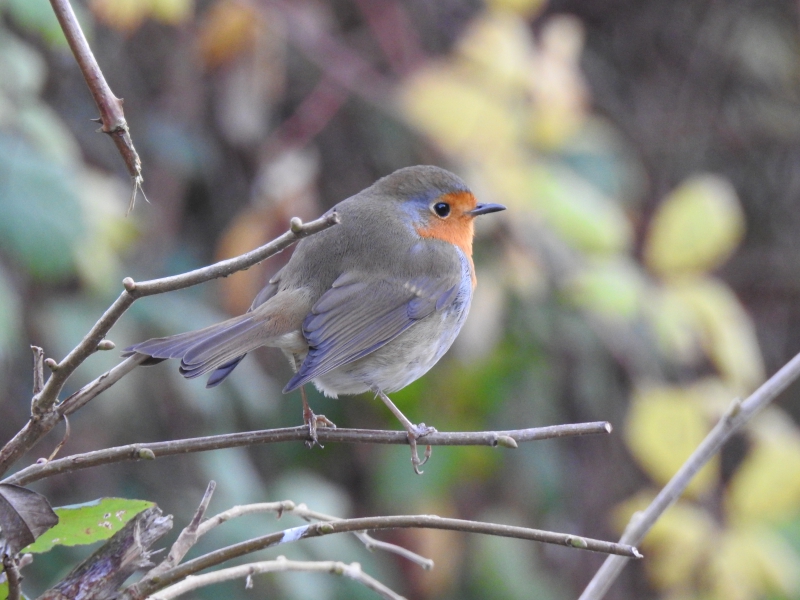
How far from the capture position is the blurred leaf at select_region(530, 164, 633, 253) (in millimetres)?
3078

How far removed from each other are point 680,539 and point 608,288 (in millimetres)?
830

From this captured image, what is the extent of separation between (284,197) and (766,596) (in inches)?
88.9

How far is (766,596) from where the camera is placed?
3.30 meters

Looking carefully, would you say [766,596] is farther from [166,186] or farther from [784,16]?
[784,16]

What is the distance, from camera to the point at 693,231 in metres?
3.20

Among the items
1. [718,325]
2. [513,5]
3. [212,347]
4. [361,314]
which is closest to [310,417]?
[361,314]

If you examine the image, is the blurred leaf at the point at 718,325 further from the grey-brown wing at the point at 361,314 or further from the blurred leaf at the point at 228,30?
the blurred leaf at the point at 228,30

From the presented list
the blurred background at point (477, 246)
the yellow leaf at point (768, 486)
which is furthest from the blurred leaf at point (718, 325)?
the yellow leaf at point (768, 486)

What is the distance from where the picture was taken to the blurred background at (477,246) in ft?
9.40

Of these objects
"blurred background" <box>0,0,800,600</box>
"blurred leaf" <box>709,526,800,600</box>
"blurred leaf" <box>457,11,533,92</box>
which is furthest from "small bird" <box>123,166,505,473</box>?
"blurred leaf" <box>709,526,800,600</box>

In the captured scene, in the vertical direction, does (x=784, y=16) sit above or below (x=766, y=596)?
above

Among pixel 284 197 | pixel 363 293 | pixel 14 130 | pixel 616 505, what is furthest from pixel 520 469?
pixel 14 130

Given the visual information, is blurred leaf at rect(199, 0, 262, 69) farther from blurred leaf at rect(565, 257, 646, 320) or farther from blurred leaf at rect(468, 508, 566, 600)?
blurred leaf at rect(468, 508, 566, 600)

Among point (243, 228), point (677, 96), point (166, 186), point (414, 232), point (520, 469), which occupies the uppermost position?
point (677, 96)
